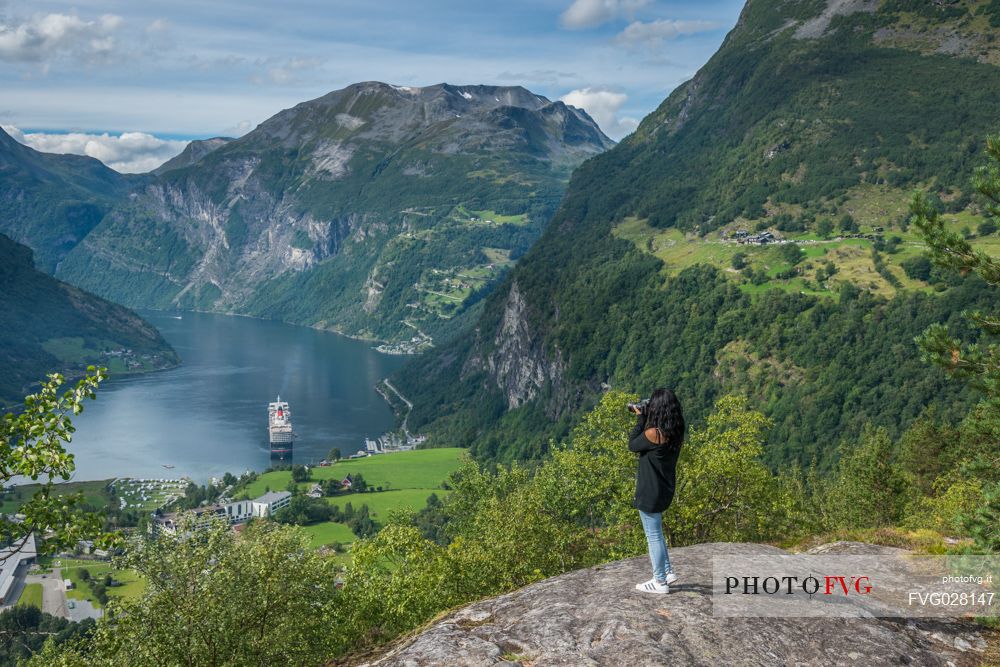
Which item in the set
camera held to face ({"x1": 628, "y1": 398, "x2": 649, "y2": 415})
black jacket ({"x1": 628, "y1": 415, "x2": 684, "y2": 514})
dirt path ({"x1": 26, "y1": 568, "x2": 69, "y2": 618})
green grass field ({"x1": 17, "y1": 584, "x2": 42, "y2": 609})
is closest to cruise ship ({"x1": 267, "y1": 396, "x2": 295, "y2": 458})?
dirt path ({"x1": 26, "y1": 568, "x2": 69, "y2": 618})

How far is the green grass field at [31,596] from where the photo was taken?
81.6 m

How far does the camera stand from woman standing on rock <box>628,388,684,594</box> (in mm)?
12852

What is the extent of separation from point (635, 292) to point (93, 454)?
431ft

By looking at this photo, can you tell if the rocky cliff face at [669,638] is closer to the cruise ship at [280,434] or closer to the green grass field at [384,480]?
the green grass field at [384,480]

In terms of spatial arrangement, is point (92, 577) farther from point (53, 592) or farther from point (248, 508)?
point (248, 508)

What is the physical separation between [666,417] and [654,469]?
106 centimetres

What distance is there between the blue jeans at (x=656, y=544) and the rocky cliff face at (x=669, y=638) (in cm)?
50

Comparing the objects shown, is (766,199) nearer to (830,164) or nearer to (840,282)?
(830,164)

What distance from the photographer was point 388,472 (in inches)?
5940

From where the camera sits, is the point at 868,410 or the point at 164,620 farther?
the point at 868,410

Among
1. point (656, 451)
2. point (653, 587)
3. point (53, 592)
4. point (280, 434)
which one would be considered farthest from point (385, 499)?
point (656, 451)

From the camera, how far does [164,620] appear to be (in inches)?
719

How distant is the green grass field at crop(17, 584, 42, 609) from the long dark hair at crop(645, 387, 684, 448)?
89.7 meters

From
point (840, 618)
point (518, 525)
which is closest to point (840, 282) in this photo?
point (518, 525)
